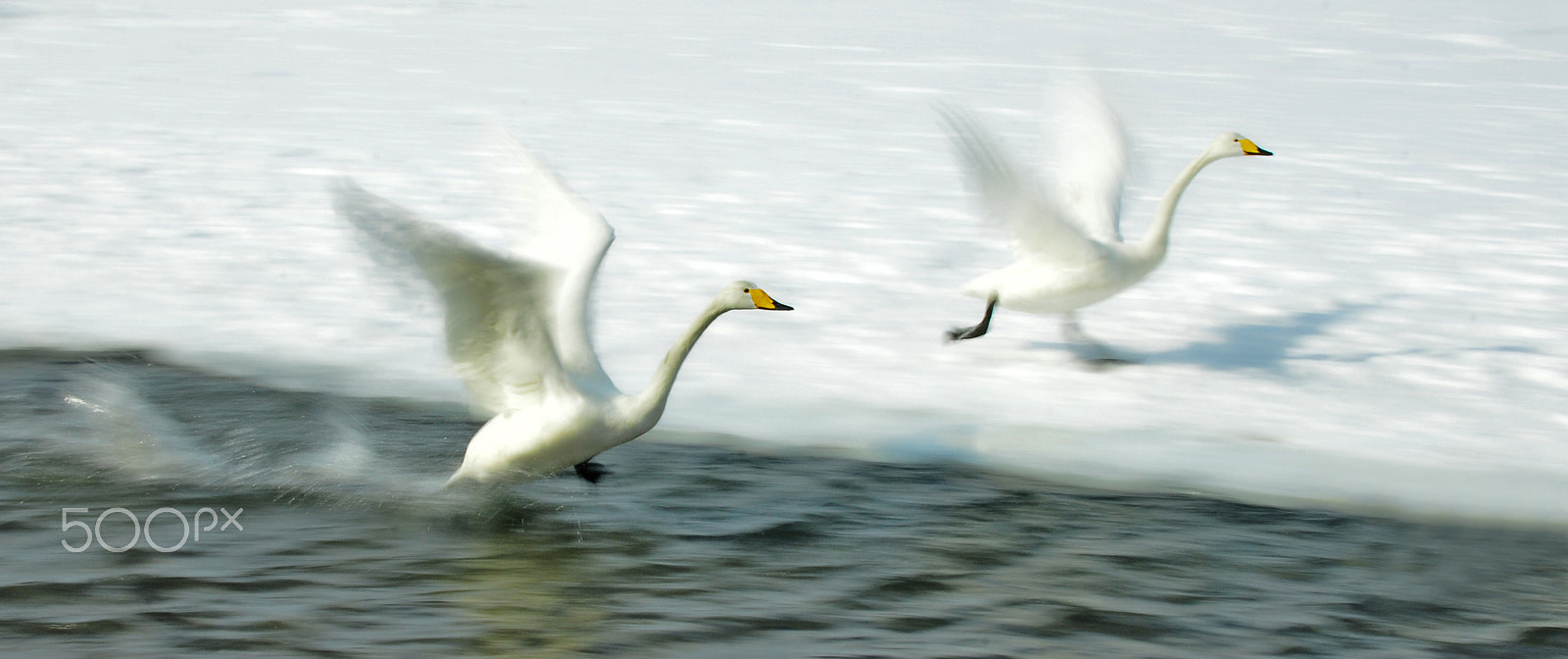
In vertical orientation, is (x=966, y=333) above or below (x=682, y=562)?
above

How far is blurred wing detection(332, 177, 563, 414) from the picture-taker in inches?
160

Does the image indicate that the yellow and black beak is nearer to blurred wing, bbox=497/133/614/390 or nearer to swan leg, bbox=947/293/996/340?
blurred wing, bbox=497/133/614/390

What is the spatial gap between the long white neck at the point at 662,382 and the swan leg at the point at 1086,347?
8.00 ft

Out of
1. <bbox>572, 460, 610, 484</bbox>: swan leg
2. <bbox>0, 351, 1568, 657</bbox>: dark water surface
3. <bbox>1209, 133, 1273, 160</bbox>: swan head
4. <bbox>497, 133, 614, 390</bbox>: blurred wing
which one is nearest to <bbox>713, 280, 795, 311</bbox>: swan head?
<bbox>497, 133, 614, 390</bbox>: blurred wing

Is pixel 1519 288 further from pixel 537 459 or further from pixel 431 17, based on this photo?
pixel 431 17

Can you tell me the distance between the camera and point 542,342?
15.4 ft

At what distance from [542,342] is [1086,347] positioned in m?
3.02

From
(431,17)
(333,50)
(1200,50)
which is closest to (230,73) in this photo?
(333,50)

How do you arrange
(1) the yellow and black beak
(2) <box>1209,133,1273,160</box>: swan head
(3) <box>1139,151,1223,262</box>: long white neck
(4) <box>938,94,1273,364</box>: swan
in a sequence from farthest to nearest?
(2) <box>1209,133,1273,160</box>: swan head
(3) <box>1139,151,1223,262</box>: long white neck
(4) <box>938,94,1273,364</box>: swan
(1) the yellow and black beak

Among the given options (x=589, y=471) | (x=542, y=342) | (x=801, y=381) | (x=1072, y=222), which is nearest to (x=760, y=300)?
(x=542, y=342)

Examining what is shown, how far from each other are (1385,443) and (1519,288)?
7.83ft

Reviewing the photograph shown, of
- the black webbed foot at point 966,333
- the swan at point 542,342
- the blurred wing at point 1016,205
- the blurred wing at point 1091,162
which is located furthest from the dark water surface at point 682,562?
the blurred wing at point 1091,162

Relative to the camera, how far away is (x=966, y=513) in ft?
16.5

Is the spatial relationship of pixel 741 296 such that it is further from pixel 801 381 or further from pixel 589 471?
pixel 801 381
